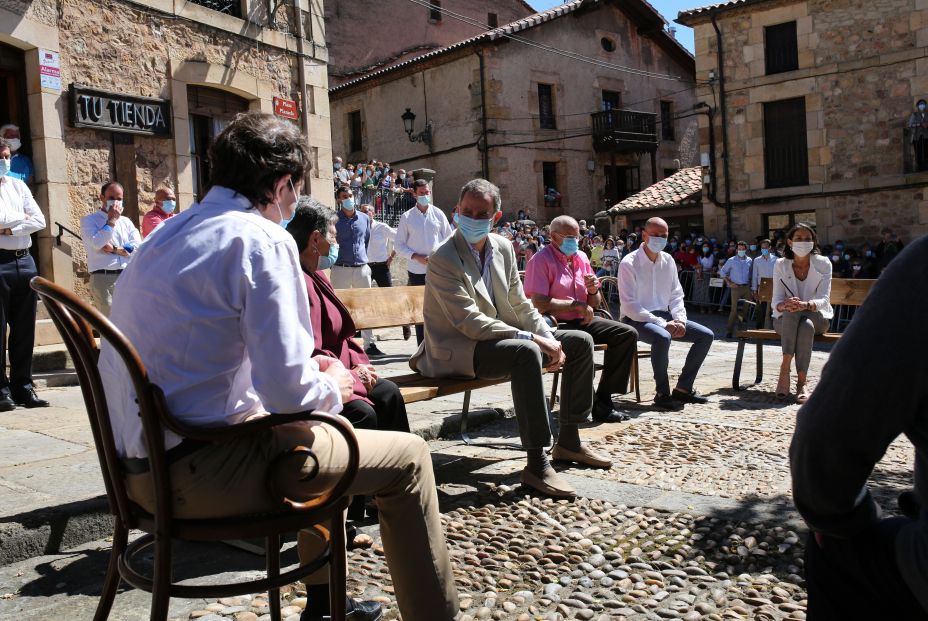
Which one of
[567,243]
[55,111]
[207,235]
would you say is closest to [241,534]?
[207,235]

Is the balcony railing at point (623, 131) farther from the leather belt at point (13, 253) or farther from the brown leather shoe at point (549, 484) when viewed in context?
the brown leather shoe at point (549, 484)

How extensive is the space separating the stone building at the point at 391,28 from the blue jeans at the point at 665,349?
2500 centimetres

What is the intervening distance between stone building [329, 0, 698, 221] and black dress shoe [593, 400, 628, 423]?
70.8 feet

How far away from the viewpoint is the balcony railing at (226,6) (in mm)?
11320

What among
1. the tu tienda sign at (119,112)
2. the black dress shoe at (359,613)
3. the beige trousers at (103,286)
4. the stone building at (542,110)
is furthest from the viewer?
the stone building at (542,110)

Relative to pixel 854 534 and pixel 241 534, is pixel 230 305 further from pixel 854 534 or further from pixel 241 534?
pixel 854 534

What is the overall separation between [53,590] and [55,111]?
24.9 feet

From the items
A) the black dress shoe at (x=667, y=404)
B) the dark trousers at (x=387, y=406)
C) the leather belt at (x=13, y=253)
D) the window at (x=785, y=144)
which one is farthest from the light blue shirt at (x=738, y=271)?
the dark trousers at (x=387, y=406)

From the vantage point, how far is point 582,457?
489cm

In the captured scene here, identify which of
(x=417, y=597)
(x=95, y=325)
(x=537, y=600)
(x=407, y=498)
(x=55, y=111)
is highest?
(x=55, y=111)

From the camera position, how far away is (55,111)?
9281mm

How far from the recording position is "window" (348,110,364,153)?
1222 inches

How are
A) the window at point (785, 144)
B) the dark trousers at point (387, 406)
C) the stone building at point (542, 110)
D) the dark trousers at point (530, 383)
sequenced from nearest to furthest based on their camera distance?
1. the dark trousers at point (387, 406)
2. the dark trousers at point (530, 383)
3. the window at point (785, 144)
4. the stone building at point (542, 110)

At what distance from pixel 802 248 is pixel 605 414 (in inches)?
102
